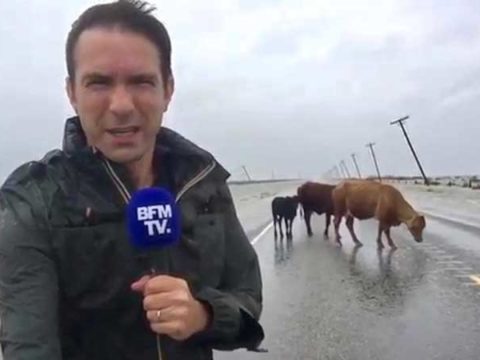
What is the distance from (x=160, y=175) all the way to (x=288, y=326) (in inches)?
272

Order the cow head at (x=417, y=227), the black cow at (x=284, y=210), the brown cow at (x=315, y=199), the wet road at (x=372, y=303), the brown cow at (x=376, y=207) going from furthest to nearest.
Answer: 1. the brown cow at (x=315, y=199)
2. the black cow at (x=284, y=210)
3. the brown cow at (x=376, y=207)
4. the cow head at (x=417, y=227)
5. the wet road at (x=372, y=303)

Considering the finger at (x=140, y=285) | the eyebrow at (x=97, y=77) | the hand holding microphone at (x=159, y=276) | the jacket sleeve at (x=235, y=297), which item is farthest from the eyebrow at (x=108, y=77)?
the finger at (x=140, y=285)

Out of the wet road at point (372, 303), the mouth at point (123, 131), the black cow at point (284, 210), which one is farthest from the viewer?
the black cow at point (284, 210)

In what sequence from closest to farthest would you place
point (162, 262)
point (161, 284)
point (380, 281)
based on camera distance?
1. point (161, 284)
2. point (162, 262)
3. point (380, 281)

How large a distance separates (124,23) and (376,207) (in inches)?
722

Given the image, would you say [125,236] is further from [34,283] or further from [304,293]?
[304,293]

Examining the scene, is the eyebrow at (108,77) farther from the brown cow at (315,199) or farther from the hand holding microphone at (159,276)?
the brown cow at (315,199)

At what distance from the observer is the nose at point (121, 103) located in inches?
79.7

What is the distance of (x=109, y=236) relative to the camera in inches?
79.0

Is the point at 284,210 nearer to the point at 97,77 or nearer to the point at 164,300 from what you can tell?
the point at 97,77

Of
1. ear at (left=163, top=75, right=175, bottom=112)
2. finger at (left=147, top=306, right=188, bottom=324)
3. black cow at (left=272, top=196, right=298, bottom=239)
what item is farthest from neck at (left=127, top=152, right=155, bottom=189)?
black cow at (left=272, top=196, right=298, bottom=239)

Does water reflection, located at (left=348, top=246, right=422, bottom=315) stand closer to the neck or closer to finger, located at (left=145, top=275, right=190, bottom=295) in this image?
the neck

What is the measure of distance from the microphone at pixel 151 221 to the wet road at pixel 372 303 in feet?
18.6

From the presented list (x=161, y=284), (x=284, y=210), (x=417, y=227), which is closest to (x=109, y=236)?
(x=161, y=284)
